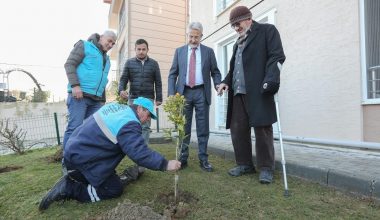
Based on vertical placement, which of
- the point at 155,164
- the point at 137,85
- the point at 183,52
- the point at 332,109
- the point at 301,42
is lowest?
the point at 155,164

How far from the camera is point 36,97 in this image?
14.5 meters

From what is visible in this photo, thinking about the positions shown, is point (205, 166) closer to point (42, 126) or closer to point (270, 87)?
point (270, 87)

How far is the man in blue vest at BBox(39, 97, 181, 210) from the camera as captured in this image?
2934 mm

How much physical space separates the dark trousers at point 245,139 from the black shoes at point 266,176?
5 centimetres

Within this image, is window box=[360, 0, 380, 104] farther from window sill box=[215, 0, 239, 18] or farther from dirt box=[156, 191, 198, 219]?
window sill box=[215, 0, 239, 18]

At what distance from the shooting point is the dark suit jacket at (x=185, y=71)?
4.54 metres

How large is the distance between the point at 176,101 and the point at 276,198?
1.37 m

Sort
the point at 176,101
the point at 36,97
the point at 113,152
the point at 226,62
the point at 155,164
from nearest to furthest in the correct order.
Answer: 1. the point at 155,164
2. the point at 113,152
3. the point at 176,101
4. the point at 226,62
5. the point at 36,97

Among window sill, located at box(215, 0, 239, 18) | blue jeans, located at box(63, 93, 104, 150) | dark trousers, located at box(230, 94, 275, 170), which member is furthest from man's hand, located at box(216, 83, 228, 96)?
window sill, located at box(215, 0, 239, 18)

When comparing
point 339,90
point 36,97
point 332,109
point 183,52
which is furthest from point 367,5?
point 36,97

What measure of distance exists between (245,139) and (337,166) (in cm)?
113

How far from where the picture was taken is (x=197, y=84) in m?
4.51

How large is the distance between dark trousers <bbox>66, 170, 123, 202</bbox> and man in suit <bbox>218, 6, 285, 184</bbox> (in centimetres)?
162

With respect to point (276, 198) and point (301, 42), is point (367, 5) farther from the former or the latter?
point (276, 198)
